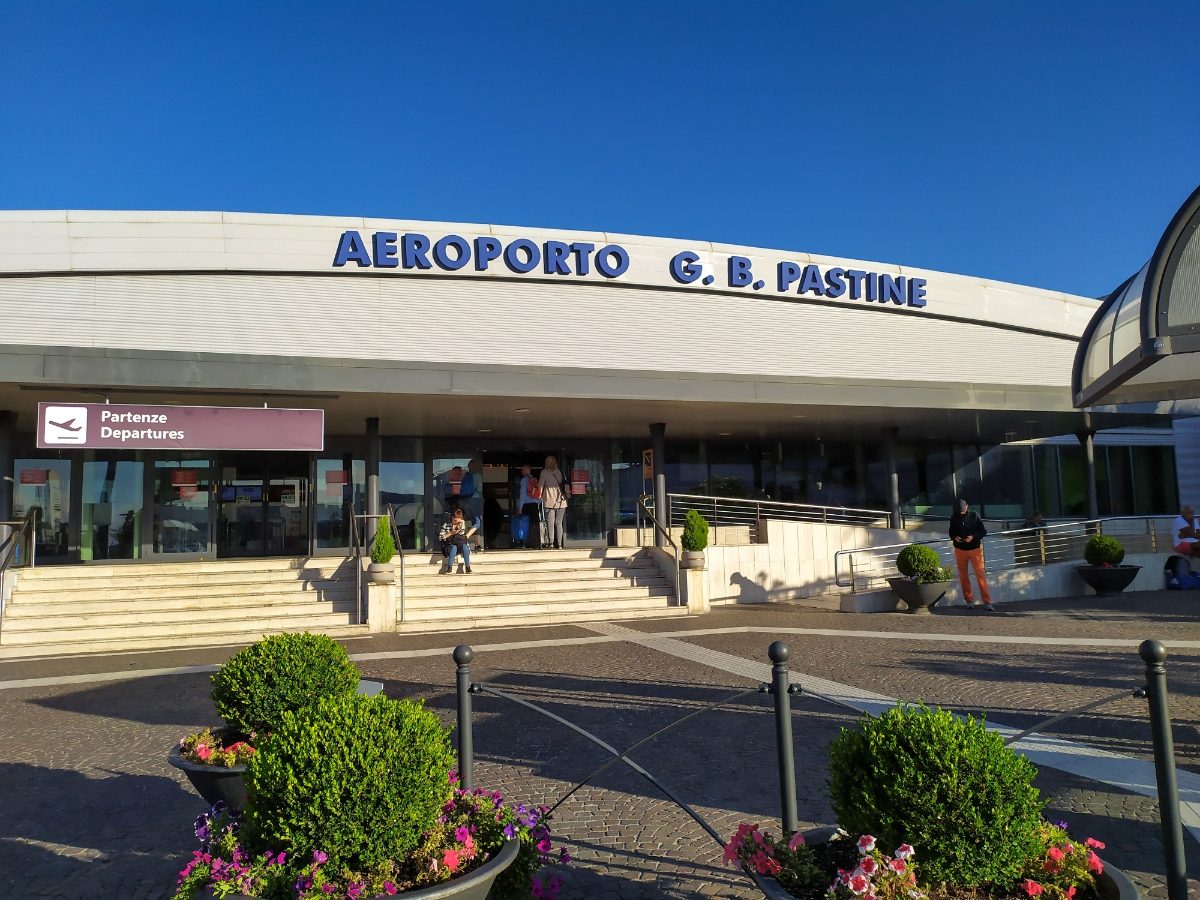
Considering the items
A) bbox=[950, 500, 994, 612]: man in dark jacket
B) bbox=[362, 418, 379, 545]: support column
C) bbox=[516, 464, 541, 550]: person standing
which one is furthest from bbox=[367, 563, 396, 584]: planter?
bbox=[950, 500, 994, 612]: man in dark jacket

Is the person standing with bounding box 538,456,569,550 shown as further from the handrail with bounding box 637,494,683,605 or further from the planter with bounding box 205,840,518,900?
the planter with bounding box 205,840,518,900

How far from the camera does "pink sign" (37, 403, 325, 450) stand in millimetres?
13086

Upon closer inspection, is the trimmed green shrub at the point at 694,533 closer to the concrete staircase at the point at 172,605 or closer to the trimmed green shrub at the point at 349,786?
the concrete staircase at the point at 172,605

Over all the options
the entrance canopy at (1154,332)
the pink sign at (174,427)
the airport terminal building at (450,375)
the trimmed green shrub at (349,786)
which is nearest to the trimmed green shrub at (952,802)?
the trimmed green shrub at (349,786)

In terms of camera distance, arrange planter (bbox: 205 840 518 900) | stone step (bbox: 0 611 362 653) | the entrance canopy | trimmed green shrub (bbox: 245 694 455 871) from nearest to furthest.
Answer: planter (bbox: 205 840 518 900), trimmed green shrub (bbox: 245 694 455 871), the entrance canopy, stone step (bbox: 0 611 362 653)

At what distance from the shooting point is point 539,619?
14.4m

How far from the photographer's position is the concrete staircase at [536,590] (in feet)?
46.9

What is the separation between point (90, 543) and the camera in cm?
1862

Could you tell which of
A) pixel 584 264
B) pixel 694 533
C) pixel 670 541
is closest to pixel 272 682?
pixel 694 533

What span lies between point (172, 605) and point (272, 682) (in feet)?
32.6

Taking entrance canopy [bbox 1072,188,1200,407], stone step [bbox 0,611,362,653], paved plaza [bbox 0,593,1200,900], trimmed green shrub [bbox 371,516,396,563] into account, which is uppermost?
entrance canopy [bbox 1072,188,1200,407]

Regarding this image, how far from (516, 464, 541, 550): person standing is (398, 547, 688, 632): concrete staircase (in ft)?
9.08

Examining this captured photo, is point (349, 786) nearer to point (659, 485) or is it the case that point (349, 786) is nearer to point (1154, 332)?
point (1154, 332)

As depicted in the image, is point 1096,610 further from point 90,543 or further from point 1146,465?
point 90,543
